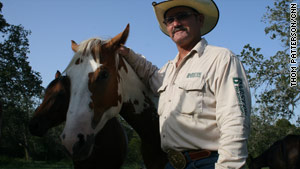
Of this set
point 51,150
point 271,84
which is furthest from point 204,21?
point 51,150

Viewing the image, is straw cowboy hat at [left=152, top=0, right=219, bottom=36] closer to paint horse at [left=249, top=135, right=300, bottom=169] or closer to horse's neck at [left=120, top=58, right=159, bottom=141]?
horse's neck at [left=120, top=58, right=159, bottom=141]

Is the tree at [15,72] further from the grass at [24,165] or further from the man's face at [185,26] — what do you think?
the man's face at [185,26]

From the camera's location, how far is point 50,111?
3574 mm

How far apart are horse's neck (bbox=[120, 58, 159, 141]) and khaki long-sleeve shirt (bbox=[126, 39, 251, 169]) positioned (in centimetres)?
65

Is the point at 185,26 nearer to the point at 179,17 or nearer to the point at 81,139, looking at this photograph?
the point at 179,17

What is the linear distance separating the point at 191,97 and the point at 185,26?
807 millimetres

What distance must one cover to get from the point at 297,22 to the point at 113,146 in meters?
11.9

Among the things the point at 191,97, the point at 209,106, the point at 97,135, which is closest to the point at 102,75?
the point at 191,97

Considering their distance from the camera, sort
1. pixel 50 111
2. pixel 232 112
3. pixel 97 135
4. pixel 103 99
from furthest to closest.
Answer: pixel 50 111
pixel 97 135
pixel 103 99
pixel 232 112

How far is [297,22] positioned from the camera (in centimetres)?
1234

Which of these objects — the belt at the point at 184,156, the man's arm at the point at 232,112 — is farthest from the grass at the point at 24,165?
the man's arm at the point at 232,112

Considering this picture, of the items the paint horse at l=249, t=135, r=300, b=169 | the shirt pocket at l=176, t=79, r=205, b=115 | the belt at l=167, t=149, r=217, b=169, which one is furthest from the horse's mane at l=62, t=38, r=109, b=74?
the paint horse at l=249, t=135, r=300, b=169

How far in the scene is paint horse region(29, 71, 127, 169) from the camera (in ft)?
11.4

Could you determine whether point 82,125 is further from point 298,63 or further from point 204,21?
point 298,63
